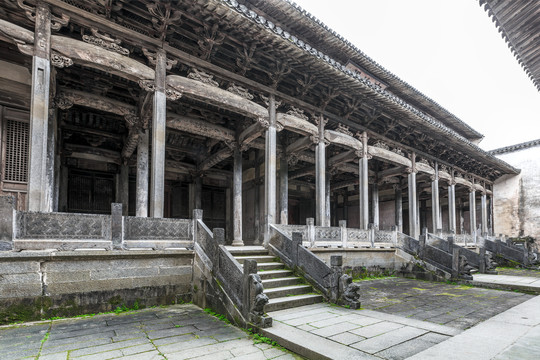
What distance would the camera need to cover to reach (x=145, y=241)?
18.8 ft

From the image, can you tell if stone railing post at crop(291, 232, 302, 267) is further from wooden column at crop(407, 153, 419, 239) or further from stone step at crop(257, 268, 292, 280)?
wooden column at crop(407, 153, 419, 239)

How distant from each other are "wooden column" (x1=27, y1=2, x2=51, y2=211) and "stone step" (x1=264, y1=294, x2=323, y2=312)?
175 inches

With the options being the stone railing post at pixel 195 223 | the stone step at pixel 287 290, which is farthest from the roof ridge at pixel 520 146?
the stone railing post at pixel 195 223

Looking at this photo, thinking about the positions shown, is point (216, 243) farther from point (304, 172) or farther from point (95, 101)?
point (304, 172)

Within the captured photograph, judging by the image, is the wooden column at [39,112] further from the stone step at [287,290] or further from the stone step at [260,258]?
the stone step at [287,290]

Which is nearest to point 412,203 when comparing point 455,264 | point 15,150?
point 455,264

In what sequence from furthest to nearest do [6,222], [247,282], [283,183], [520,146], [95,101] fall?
[520,146] → [283,183] → [95,101] → [247,282] → [6,222]

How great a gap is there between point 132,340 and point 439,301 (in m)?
6.12

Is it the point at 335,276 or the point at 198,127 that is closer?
the point at 335,276

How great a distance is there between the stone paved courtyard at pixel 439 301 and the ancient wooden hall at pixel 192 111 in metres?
2.94

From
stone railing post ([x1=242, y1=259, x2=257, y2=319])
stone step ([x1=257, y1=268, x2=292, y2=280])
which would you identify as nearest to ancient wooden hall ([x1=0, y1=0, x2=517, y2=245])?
stone step ([x1=257, y1=268, x2=292, y2=280])

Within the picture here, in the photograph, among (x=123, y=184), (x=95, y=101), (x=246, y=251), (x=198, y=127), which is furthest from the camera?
(x=123, y=184)

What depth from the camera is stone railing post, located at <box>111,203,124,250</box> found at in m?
5.36

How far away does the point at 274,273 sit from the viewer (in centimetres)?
652
